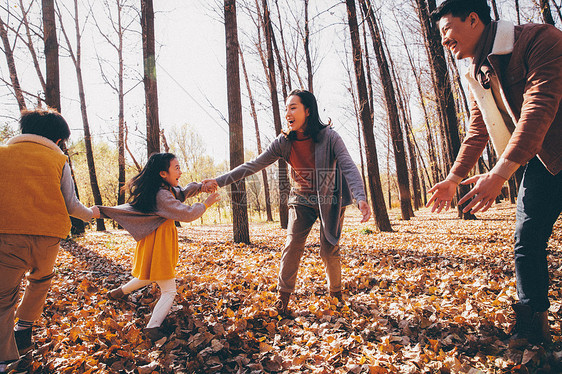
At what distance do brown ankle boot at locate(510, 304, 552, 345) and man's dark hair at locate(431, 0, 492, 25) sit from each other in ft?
6.64

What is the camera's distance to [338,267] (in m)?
2.96

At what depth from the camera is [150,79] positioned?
7.95m

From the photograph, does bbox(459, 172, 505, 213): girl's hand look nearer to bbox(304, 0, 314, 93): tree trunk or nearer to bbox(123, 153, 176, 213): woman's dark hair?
bbox(123, 153, 176, 213): woman's dark hair

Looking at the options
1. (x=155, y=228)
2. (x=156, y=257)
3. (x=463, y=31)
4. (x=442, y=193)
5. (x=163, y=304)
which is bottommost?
(x=163, y=304)

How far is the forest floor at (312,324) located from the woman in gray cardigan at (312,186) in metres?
0.48

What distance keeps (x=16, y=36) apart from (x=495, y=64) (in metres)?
16.7

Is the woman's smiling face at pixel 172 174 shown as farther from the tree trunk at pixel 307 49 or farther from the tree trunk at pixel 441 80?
the tree trunk at pixel 307 49

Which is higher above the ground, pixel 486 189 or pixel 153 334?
pixel 486 189

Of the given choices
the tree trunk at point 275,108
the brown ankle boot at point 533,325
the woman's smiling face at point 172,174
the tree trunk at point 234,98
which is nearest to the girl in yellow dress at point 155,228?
the woman's smiling face at point 172,174

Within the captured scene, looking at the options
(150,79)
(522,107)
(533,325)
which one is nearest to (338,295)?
(533,325)

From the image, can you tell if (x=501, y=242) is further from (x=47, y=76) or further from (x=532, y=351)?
(x=47, y=76)

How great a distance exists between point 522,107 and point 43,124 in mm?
3515

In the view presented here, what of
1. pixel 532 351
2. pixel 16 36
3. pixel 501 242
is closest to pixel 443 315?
pixel 532 351

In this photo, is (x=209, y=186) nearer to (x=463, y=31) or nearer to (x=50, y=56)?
(x=463, y=31)
